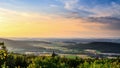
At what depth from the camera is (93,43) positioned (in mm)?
146500

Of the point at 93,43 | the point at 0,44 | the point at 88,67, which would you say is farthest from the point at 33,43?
the point at 0,44

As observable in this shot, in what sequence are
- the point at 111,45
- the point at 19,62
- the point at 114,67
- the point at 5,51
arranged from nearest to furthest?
the point at 5,51
the point at 114,67
the point at 19,62
the point at 111,45

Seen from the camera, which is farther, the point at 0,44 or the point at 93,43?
the point at 93,43

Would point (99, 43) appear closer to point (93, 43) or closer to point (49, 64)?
point (93, 43)

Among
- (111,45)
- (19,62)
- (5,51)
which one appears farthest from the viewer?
(111,45)

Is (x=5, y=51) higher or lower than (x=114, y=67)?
higher

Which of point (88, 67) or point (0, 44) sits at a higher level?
point (0, 44)

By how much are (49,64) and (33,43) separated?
388 feet

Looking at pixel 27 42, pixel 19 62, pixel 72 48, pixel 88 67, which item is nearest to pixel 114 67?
pixel 88 67

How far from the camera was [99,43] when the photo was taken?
495ft

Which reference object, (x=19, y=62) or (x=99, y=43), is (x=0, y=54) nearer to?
(x=19, y=62)

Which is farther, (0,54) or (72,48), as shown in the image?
(72,48)

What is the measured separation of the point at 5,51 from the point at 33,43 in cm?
12987

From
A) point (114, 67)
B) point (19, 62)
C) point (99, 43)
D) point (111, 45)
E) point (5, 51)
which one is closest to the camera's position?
point (5, 51)
